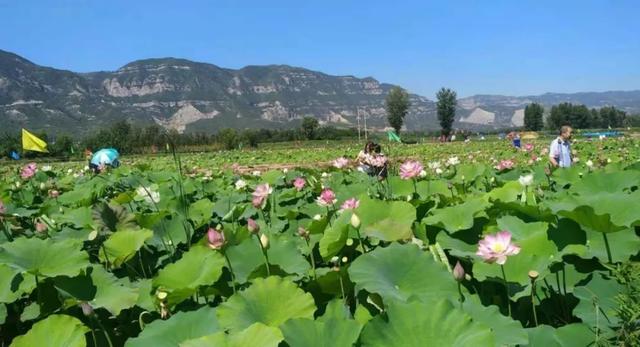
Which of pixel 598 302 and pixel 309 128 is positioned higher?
pixel 598 302

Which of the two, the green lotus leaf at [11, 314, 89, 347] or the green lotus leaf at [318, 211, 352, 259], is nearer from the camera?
the green lotus leaf at [11, 314, 89, 347]

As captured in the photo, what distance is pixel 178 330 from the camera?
3.81 ft

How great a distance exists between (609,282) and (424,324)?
563 mm

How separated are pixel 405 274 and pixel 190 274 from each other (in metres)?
0.60

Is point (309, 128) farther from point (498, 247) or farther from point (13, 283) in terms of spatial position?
point (498, 247)

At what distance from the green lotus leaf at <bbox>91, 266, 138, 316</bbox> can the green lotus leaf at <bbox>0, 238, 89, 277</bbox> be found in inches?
2.1

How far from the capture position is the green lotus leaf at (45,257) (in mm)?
1527

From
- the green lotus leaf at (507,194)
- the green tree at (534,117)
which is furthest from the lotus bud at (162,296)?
the green tree at (534,117)

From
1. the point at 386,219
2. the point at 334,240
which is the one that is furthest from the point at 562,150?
the point at 334,240

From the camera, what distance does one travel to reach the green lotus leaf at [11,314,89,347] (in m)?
1.20

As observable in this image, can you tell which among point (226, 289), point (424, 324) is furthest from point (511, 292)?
point (226, 289)

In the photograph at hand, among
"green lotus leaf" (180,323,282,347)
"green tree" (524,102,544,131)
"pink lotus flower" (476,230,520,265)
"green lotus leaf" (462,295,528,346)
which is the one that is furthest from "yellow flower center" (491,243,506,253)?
"green tree" (524,102,544,131)

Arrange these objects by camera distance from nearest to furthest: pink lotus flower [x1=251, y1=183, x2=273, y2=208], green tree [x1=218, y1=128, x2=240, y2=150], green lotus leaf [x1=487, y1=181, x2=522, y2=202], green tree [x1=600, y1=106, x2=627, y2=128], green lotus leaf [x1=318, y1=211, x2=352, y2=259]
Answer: green lotus leaf [x1=318, y1=211, x2=352, y2=259] → pink lotus flower [x1=251, y1=183, x2=273, y2=208] → green lotus leaf [x1=487, y1=181, x2=522, y2=202] → green tree [x1=218, y1=128, x2=240, y2=150] → green tree [x1=600, y1=106, x2=627, y2=128]

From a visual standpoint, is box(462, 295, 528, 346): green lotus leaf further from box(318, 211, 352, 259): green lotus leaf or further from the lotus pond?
box(318, 211, 352, 259): green lotus leaf
